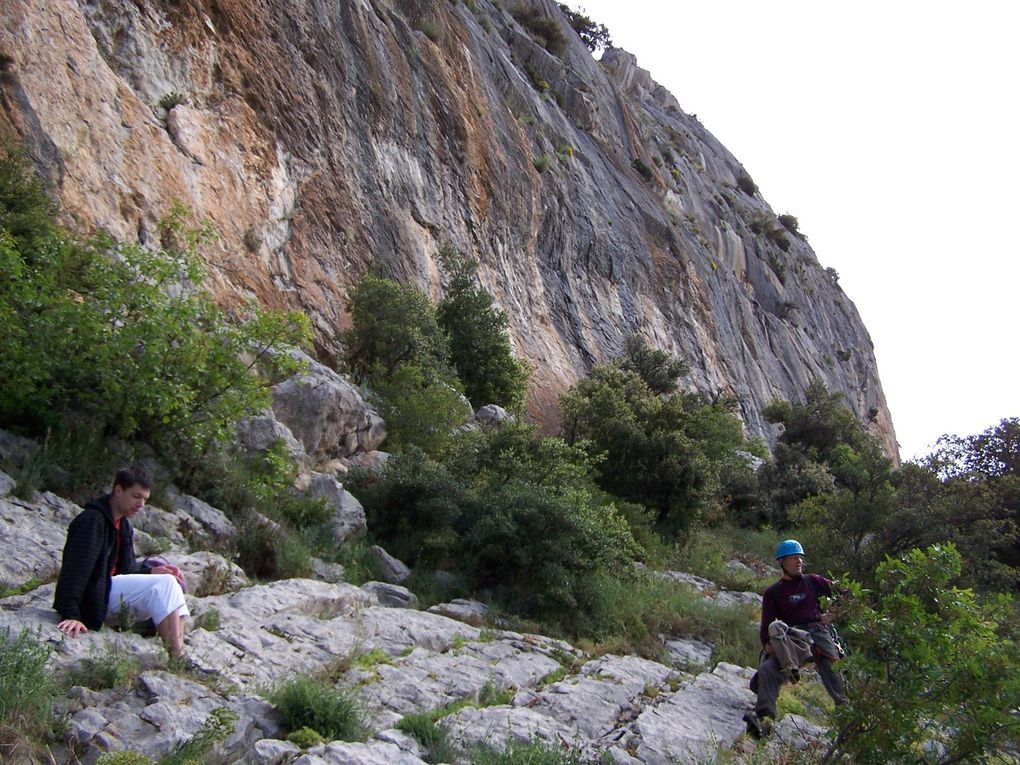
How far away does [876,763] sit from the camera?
431 cm

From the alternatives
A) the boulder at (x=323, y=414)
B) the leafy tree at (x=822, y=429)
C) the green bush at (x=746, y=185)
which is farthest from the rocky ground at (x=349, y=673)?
the green bush at (x=746, y=185)

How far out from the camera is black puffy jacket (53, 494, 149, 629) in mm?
4660

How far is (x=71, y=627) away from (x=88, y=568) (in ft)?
1.18

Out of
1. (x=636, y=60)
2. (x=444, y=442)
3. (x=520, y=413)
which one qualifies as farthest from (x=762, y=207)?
(x=444, y=442)

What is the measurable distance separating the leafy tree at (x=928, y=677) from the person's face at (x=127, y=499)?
4.38 metres

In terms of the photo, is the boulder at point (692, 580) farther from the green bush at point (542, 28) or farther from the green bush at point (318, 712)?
the green bush at point (542, 28)

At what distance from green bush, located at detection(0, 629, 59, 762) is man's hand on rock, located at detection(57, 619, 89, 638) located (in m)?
0.37

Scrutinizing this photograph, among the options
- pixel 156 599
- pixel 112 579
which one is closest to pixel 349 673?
pixel 156 599

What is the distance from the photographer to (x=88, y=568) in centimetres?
473

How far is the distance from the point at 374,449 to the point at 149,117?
6836 mm

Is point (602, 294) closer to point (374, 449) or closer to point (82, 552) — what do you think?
point (374, 449)

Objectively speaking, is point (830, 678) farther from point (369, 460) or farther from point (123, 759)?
point (369, 460)

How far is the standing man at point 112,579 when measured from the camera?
468 centimetres

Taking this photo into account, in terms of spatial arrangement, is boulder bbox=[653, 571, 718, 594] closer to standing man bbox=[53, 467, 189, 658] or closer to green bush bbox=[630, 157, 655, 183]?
standing man bbox=[53, 467, 189, 658]
